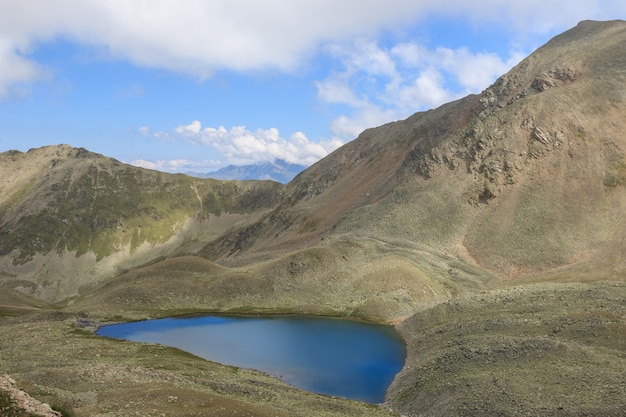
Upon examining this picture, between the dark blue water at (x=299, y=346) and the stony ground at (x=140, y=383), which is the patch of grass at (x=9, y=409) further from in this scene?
the dark blue water at (x=299, y=346)

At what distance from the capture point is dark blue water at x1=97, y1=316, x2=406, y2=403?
60.7 meters

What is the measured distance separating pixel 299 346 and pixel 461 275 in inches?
1806

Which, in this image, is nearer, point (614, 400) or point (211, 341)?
point (614, 400)

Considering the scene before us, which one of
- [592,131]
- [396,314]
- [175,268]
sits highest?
[592,131]

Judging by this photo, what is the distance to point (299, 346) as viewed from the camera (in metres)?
75.4

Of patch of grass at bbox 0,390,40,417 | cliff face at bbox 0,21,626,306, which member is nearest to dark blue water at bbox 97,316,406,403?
cliff face at bbox 0,21,626,306

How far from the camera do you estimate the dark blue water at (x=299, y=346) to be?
2389 inches

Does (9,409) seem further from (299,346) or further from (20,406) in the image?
(299,346)

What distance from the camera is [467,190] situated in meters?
130

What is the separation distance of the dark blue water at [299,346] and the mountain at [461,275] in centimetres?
369

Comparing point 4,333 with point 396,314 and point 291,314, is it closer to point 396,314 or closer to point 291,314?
point 291,314

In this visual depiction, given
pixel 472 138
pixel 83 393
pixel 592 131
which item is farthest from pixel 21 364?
pixel 592 131

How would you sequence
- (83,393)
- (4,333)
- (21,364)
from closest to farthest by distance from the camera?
(83,393)
(21,364)
(4,333)

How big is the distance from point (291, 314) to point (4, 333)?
47543 mm
